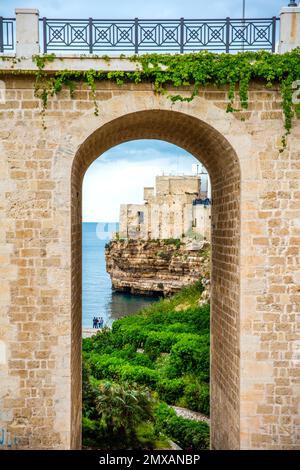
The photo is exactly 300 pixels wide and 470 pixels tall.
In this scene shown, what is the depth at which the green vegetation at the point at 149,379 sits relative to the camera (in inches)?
409

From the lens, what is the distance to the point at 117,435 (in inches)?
403

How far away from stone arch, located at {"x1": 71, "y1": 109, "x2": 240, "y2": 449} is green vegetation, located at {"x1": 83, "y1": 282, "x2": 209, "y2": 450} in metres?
2.01

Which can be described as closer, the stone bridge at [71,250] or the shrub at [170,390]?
the stone bridge at [71,250]

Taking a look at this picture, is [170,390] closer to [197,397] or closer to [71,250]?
[197,397]

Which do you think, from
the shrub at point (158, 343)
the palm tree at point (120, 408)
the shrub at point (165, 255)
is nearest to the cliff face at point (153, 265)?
the shrub at point (165, 255)

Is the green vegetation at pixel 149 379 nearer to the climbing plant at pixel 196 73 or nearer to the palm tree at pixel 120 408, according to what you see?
the palm tree at pixel 120 408

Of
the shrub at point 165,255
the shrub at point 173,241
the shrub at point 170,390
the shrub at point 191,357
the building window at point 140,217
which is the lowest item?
the shrub at point 170,390

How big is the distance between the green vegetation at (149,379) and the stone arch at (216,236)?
201 centimetres

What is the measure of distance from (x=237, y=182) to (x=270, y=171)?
579 mm

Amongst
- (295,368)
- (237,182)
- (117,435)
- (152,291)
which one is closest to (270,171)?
(237,182)

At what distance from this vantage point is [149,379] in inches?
629

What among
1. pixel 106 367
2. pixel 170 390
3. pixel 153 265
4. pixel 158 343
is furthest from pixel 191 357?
pixel 153 265
